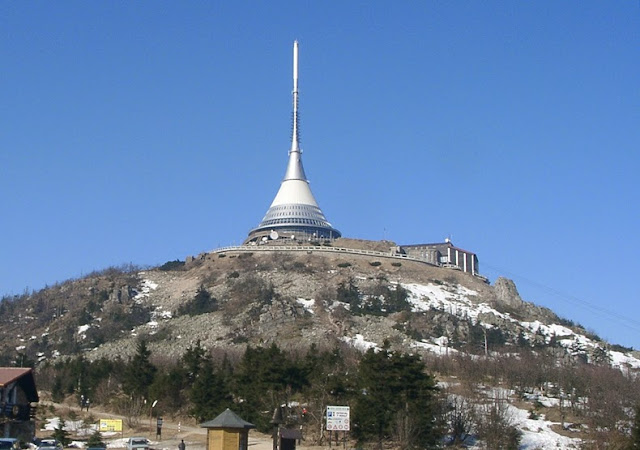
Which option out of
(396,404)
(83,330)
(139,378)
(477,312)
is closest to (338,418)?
(396,404)

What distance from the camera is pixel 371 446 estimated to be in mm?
39062

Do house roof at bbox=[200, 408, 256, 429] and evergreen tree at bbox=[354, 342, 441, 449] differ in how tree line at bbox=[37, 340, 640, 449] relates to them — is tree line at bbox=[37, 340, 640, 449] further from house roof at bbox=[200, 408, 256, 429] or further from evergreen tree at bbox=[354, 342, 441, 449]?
house roof at bbox=[200, 408, 256, 429]

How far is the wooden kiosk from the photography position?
97.7ft

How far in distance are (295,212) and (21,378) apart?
6772 centimetres

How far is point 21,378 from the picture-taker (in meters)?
38.8

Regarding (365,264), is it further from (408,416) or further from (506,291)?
(408,416)

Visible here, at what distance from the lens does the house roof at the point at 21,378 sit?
3762 cm

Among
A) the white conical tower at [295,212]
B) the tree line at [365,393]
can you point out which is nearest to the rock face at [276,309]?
the white conical tower at [295,212]

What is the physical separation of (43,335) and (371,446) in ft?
Result: 157

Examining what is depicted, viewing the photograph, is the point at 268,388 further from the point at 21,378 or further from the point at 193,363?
the point at 21,378

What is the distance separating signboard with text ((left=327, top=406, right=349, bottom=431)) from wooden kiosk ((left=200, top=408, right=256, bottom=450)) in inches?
122

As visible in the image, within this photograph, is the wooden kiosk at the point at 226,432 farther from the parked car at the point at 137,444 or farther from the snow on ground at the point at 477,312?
the snow on ground at the point at 477,312

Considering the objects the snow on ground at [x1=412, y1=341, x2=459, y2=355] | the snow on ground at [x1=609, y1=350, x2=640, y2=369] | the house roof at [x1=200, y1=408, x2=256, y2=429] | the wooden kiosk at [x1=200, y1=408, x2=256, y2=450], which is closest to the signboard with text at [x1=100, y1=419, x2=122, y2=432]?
the wooden kiosk at [x1=200, y1=408, x2=256, y2=450]

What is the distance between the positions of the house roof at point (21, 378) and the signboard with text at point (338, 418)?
13.4m
